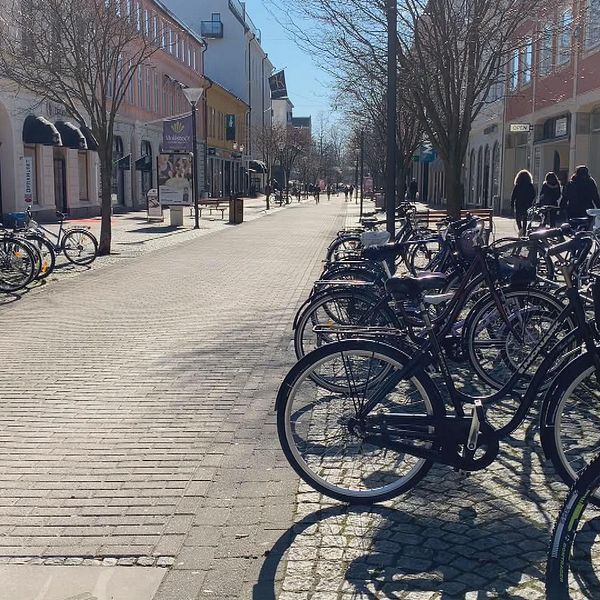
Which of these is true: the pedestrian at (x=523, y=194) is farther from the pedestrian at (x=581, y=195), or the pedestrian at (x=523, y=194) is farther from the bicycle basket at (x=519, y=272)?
the bicycle basket at (x=519, y=272)

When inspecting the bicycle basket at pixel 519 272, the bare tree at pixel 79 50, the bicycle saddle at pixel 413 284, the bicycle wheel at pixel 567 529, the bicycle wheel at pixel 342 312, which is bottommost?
the bicycle wheel at pixel 567 529

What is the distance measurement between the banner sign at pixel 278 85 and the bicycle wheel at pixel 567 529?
109811 millimetres

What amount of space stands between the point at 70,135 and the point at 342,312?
→ 87.4ft

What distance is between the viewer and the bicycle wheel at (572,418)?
374cm

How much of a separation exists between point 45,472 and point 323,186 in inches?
4321

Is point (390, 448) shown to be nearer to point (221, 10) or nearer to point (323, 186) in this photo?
point (221, 10)

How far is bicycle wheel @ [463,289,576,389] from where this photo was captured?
538cm

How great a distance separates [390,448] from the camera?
13.3 ft

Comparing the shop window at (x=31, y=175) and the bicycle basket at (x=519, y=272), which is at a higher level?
the shop window at (x=31, y=175)

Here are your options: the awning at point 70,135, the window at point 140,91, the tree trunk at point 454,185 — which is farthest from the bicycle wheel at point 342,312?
the window at point 140,91

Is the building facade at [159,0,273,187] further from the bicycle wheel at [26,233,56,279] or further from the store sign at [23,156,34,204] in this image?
the bicycle wheel at [26,233,56,279]

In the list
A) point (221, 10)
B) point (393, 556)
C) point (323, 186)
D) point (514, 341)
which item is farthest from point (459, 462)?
point (323, 186)

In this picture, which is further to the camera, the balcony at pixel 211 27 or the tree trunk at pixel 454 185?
the balcony at pixel 211 27

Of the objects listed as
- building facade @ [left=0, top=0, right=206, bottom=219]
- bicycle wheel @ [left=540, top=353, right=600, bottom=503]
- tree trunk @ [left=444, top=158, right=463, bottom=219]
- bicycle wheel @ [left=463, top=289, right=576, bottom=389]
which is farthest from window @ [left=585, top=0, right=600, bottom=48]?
bicycle wheel @ [left=540, top=353, right=600, bottom=503]
